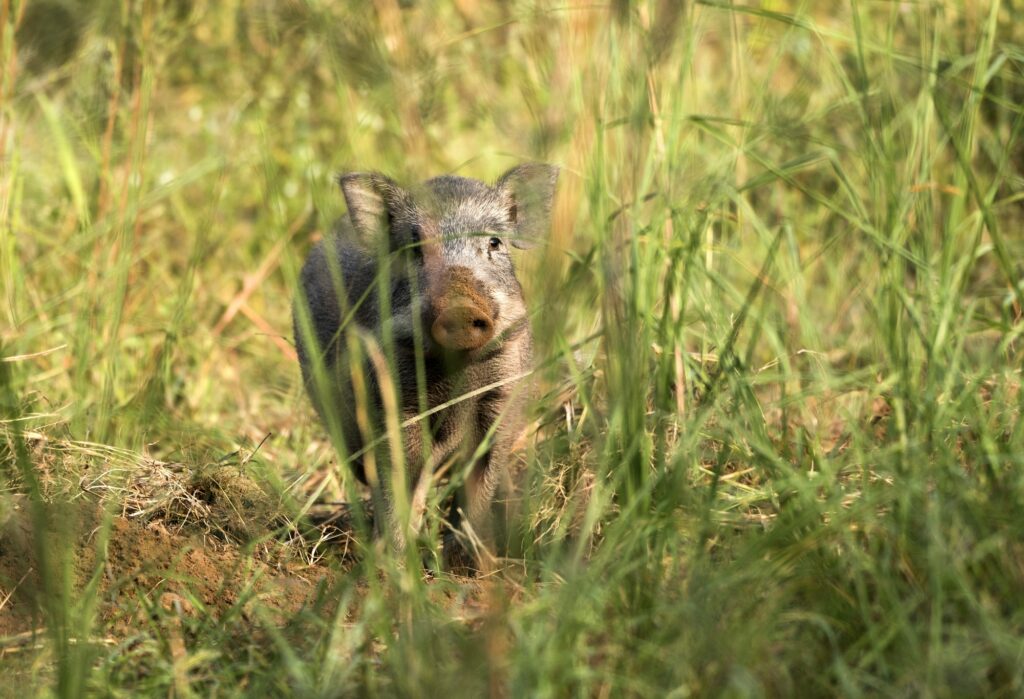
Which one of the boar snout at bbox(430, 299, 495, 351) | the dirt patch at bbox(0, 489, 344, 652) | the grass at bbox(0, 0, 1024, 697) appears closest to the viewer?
the grass at bbox(0, 0, 1024, 697)

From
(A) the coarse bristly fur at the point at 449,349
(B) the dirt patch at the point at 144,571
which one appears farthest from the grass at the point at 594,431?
(A) the coarse bristly fur at the point at 449,349

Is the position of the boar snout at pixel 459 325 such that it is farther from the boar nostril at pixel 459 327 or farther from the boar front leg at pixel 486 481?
the boar front leg at pixel 486 481

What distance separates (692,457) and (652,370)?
459mm

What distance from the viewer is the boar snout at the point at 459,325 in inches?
138

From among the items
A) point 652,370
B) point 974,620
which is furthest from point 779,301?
point 974,620

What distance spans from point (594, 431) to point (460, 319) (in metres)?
0.65

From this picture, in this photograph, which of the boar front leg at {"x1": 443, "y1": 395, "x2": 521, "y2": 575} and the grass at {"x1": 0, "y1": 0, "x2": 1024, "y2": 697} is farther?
the boar front leg at {"x1": 443, "y1": 395, "x2": 521, "y2": 575}

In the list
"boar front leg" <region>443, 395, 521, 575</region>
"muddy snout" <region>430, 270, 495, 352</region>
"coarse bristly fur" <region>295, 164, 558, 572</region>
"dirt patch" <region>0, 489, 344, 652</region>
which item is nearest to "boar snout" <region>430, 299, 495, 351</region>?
"muddy snout" <region>430, 270, 495, 352</region>

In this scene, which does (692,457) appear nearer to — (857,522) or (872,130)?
(857,522)

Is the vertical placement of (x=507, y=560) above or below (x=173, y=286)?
below

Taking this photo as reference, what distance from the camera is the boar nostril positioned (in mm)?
3510

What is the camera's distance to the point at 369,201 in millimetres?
4227

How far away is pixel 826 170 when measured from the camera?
674cm

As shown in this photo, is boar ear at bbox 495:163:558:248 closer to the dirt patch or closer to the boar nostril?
the boar nostril
